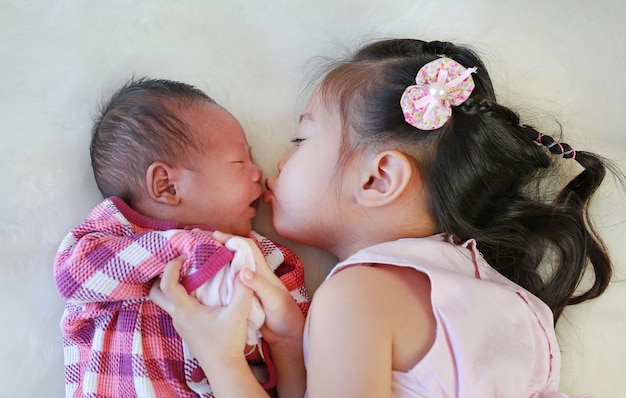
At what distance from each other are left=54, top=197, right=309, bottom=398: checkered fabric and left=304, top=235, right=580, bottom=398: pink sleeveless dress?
8.8 inches

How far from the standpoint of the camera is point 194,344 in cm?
94

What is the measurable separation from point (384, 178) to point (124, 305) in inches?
19.5

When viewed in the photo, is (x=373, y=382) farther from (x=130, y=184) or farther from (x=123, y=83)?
(x=123, y=83)

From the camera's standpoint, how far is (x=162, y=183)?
3.51 ft

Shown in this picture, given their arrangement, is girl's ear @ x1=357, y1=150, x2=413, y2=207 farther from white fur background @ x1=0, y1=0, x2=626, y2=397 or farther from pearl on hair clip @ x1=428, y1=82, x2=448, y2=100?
white fur background @ x1=0, y1=0, x2=626, y2=397

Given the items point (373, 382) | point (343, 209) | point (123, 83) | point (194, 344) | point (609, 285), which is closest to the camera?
point (373, 382)

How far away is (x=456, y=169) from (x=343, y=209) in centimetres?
21

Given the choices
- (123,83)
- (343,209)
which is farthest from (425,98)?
(123,83)

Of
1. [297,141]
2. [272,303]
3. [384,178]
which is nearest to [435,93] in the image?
[384,178]

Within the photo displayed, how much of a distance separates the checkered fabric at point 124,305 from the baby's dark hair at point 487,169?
0.36 meters

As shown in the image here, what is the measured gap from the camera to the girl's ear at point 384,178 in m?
0.98

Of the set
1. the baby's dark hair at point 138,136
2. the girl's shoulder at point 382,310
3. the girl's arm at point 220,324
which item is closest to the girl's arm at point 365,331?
the girl's shoulder at point 382,310

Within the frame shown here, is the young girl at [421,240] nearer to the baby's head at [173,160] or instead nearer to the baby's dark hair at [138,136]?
the baby's head at [173,160]

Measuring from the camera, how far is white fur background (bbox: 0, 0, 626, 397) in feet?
3.81
